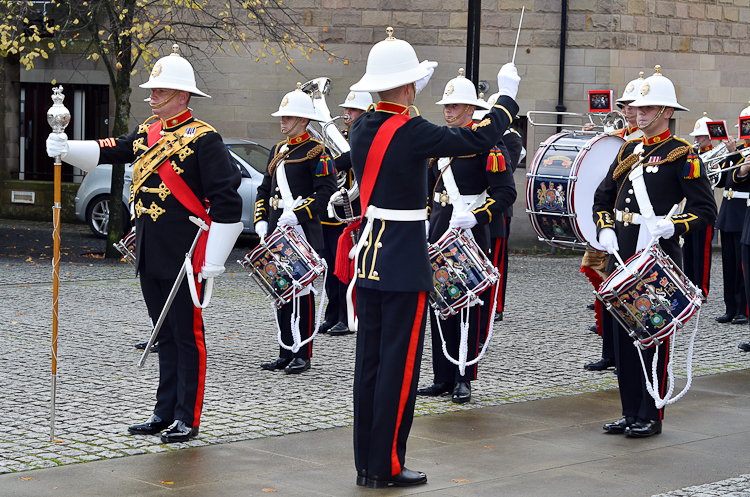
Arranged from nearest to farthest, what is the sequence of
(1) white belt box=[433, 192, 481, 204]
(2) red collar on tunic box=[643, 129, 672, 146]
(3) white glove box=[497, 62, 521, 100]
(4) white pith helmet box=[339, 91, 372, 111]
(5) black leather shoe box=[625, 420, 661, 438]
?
(3) white glove box=[497, 62, 521, 100] → (5) black leather shoe box=[625, 420, 661, 438] → (2) red collar on tunic box=[643, 129, 672, 146] → (1) white belt box=[433, 192, 481, 204] → (4) white pith helmet box=[339, 91, 372, 111]

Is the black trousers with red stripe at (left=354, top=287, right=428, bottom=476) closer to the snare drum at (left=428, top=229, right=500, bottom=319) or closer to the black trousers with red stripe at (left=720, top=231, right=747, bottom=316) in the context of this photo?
the snare drum at (left=428, top=229, right=500, bottom=319)

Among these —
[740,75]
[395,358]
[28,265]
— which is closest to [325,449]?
[395,358]

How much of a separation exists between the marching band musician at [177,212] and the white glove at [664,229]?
2.39 metres

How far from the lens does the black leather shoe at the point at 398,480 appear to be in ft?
17.1

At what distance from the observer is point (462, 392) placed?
24.1 ft

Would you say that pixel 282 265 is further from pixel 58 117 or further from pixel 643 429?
pixel 643 429

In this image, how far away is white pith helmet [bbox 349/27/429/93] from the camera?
519 cm

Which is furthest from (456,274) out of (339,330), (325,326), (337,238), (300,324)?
(325,326)

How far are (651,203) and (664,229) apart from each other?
0.29 m

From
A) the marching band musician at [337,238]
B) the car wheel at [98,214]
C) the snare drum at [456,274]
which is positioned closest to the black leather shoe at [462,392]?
the snare drum at [456,274]

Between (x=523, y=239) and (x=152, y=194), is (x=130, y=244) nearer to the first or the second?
(x=152, y=194)

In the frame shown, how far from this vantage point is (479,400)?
292 inches

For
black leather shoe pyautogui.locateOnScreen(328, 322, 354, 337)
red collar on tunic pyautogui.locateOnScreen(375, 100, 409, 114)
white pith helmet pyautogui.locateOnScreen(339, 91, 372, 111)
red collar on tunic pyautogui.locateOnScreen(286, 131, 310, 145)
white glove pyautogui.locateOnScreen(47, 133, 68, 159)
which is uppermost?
white pith helmet pyautogui.locateOnScreen(339, 91, 372, 111)

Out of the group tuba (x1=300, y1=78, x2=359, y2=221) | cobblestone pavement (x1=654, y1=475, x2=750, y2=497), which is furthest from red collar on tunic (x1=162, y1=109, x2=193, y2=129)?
cobblestone pavement (x1=654, y1=475, x2=750, y2=497)
